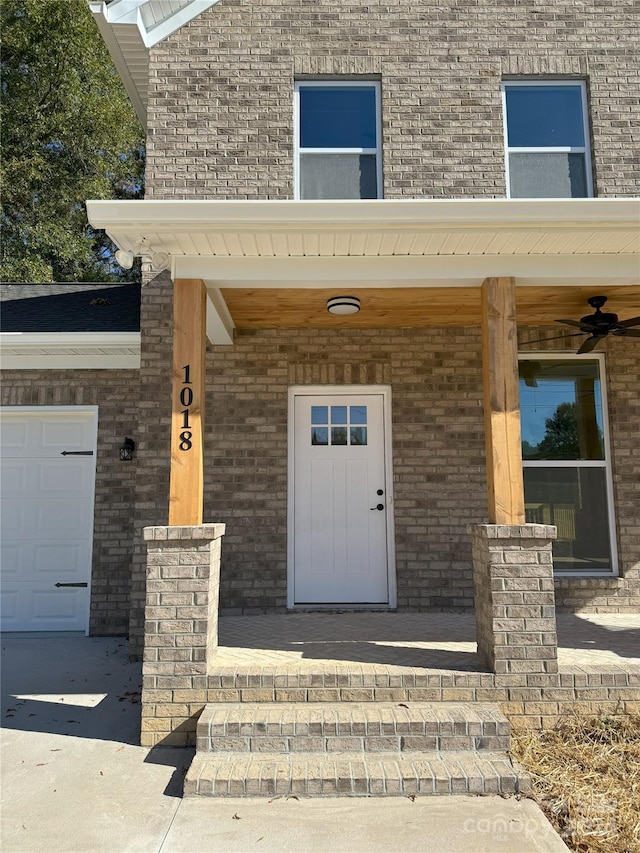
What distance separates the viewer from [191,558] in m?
3.87

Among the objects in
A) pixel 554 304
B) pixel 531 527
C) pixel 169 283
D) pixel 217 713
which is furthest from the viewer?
pixel 169 283

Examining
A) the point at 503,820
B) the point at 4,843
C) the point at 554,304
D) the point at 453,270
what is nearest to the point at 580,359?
the point at 554,304

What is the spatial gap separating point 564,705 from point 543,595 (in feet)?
2.21

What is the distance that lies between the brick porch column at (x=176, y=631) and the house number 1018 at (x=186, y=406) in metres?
0.57

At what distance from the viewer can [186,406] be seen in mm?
4137

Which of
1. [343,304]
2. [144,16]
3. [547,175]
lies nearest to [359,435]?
[343,304]

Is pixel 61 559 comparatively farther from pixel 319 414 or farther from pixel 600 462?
pixel 600 462

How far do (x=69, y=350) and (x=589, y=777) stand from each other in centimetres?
554

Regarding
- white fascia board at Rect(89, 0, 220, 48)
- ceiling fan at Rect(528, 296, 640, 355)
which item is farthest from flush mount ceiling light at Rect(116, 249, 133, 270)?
ceiling fan at Rect(528, 296, 640, 355)

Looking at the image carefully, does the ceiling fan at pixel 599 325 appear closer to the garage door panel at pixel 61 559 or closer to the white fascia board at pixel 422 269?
the white fascia board at pixel 422 269

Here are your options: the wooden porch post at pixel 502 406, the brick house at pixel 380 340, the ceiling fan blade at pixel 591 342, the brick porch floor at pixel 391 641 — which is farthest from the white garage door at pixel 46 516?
the ceiling fan blade at pixel 591 342

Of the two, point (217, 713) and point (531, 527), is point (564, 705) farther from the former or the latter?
point (217, 713)

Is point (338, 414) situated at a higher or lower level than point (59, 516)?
higher

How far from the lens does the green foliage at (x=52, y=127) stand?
13.8 meters
